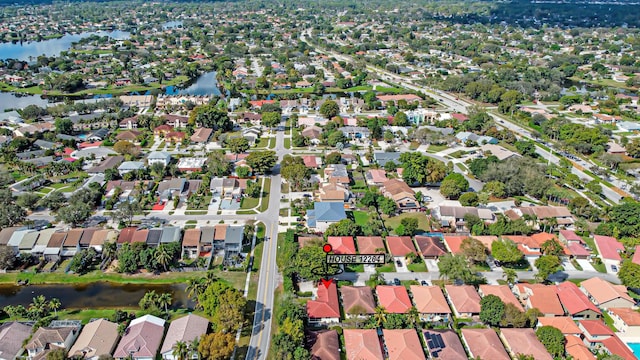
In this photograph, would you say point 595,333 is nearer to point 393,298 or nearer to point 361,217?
point 393,298

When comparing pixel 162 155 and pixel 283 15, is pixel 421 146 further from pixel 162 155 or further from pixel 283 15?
pixel 283 15

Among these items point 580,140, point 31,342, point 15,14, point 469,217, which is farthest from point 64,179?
point 15,14

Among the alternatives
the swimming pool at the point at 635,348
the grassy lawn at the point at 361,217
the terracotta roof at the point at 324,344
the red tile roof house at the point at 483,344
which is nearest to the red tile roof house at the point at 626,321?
the swimming pool at the point at 635,348

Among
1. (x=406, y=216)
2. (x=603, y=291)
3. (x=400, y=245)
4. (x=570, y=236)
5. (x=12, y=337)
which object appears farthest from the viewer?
(x=406, y=216)

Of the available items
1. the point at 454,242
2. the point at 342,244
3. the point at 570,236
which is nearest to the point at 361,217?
the point at 342,244

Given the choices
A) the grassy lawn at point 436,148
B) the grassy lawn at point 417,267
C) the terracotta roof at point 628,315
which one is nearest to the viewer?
the terracotta roof at point 628,315

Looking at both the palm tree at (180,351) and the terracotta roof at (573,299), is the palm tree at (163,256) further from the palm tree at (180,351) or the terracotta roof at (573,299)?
the terracotta roof at (573,299)
